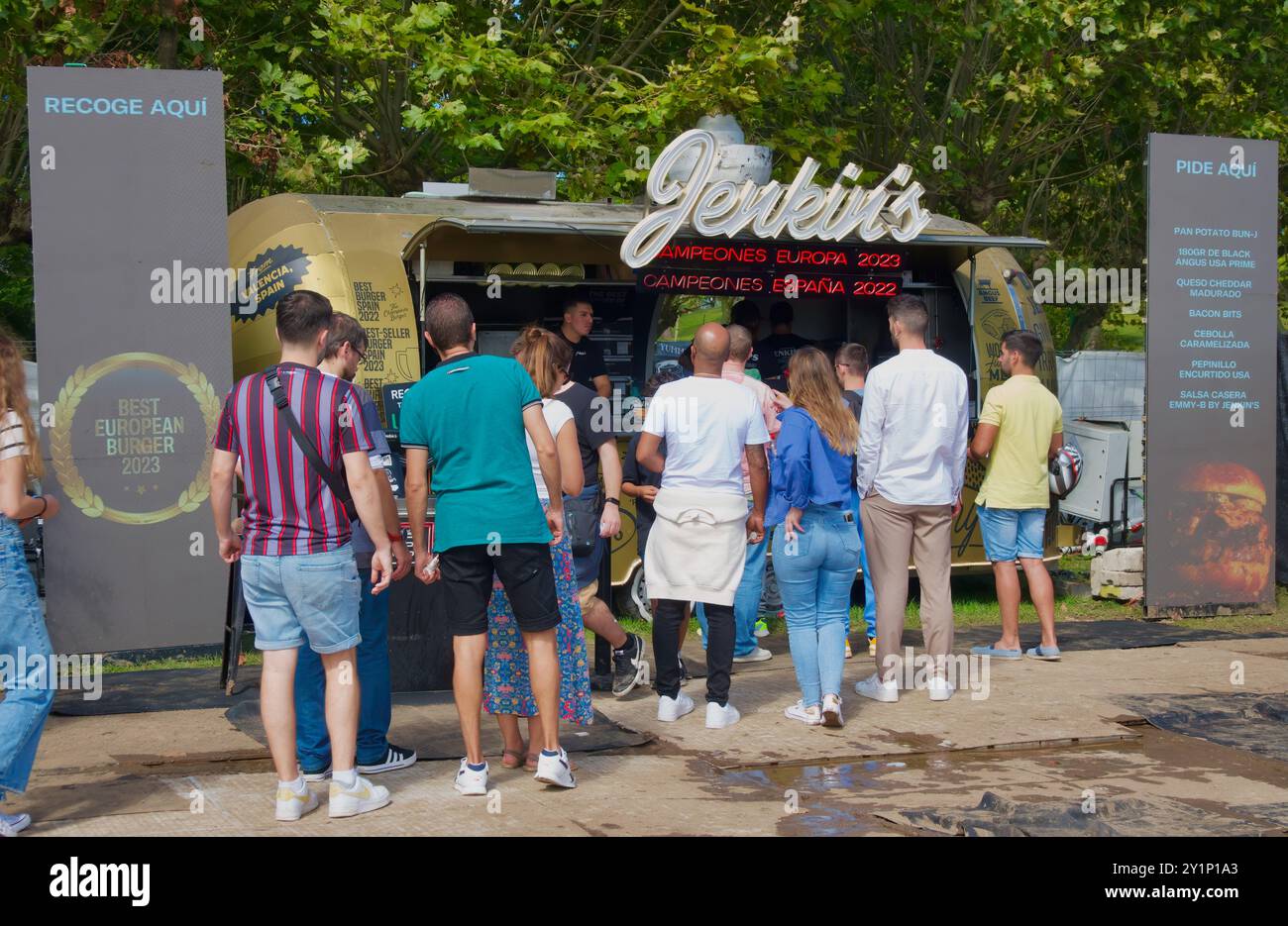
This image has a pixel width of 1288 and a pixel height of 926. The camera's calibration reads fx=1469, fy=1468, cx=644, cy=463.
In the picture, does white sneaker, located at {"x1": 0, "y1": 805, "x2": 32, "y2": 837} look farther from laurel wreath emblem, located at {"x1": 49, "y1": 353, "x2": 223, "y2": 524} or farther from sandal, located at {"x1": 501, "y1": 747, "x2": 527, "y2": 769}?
laurel wreath emblem, located at {"x1": 49, "y1": 353, "x2": 223, "y2": 524}

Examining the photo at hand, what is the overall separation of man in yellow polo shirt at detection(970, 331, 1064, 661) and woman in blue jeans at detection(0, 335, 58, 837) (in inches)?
208

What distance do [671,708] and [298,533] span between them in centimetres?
249

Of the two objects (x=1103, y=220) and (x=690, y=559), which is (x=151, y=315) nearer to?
(x=690, y=559)

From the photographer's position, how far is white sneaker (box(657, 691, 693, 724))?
7.07 m

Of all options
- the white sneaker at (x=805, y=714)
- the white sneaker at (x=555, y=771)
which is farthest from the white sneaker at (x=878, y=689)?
the white sneaker at (x=555, y=771)

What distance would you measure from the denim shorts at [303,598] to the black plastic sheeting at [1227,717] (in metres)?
4.06

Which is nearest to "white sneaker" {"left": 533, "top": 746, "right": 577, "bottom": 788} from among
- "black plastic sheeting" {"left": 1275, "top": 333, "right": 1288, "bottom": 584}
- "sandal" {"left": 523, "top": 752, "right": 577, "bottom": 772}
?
"sandal" {"left": 523, "top": 752, "right": 577, "bottom": 772}

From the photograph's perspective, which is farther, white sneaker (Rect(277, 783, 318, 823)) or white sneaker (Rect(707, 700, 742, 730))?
white sneaker (Rect(707, 700, 742, 730))

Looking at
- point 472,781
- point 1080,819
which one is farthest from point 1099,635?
point 472,781

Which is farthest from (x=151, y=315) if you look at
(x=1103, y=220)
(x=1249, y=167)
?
(x=1103, y=220)

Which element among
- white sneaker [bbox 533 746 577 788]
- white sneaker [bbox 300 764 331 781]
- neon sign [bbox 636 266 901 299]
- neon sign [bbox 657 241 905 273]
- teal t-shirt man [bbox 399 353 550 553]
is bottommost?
white sneaker [bbox 300 764 331 781]

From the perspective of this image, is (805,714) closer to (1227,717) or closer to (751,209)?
(1227,717)

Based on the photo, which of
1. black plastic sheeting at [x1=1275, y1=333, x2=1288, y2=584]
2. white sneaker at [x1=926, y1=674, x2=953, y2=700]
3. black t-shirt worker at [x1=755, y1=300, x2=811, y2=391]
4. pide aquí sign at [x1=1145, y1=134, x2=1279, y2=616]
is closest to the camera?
white sneaker at [x1=926, y1=674, x2=953, y2=700]

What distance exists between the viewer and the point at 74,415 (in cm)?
862
